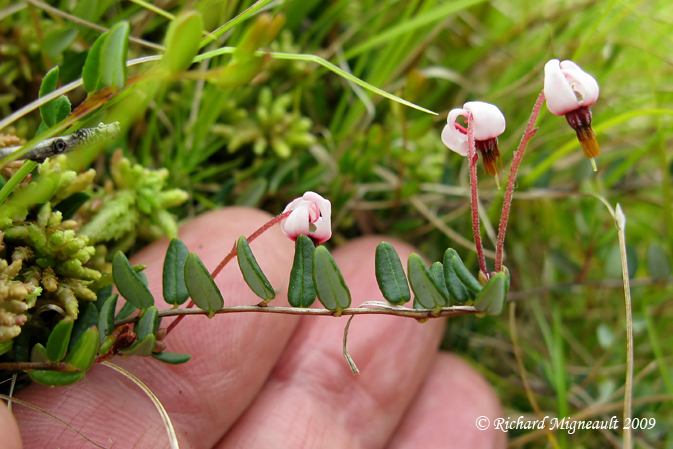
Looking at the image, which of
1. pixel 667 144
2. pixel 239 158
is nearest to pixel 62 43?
pixel 239 158

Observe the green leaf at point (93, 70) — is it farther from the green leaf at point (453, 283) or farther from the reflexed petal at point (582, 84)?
the reflexed petal at point (582, 84)

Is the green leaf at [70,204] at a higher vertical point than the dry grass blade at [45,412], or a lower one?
higher

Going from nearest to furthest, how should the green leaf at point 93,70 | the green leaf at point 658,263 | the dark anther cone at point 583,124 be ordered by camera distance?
the green leaf at point 93,70
the dark anther cone at point 583,124
the green leaf at point 658,263

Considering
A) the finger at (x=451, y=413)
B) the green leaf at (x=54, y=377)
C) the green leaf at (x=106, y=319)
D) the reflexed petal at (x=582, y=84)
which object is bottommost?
the finger at (x=451, y=413)

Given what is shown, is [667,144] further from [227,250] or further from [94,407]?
[94,407]

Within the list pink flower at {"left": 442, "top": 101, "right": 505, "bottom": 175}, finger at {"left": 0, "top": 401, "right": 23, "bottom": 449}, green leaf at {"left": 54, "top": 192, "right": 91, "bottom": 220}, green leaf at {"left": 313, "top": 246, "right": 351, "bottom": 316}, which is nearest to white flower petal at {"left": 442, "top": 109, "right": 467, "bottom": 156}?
pink flower at {"left": 442, "top": 101, "right": 505, "bottom": 175}

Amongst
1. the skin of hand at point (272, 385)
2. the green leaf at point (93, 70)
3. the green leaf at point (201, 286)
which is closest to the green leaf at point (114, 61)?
the green leaf at point (93, 70)

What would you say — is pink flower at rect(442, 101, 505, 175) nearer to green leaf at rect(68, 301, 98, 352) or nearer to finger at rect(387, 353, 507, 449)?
green leaf at rect(68, 301, 98, 352)
